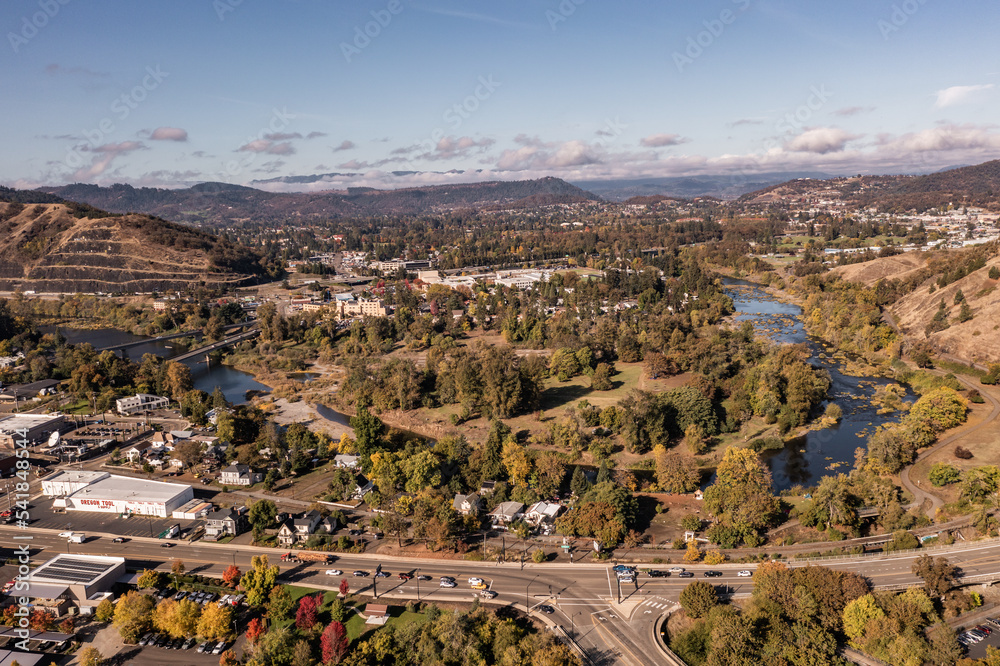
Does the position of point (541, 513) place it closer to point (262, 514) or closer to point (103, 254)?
point (262, 514)

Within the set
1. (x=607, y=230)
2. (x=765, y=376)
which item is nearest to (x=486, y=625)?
(x=765, y=376)

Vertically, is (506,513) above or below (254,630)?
below

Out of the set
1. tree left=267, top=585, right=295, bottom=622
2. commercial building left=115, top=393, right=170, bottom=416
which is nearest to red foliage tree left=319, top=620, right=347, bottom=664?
tree left=267, top=585, right=295, bottom=622

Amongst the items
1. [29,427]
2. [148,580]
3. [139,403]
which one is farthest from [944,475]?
[29,427]

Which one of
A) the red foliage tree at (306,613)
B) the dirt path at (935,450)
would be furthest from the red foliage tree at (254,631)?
the dirt path at (935,450)

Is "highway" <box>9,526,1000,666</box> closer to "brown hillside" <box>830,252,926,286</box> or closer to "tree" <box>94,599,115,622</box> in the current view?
"tree" <box>94,599,115,622</box>

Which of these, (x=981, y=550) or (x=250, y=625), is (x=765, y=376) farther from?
(x=250, y=625)
